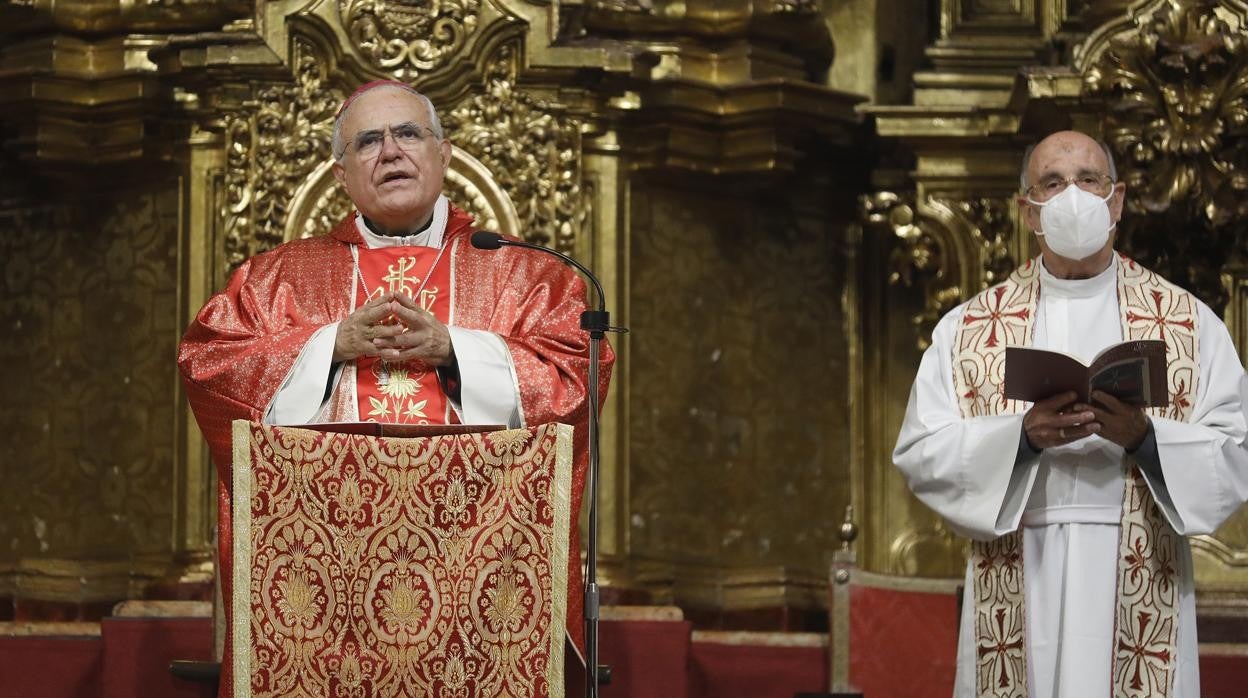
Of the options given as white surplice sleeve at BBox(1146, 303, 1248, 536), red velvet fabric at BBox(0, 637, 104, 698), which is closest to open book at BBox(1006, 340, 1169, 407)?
white surplice sleeve at BBox(1146, 303, 1248, 536)

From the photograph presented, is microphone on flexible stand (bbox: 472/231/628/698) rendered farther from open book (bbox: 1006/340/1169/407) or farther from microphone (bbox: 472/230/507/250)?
open book (bbox: 1006/340/1169/407)

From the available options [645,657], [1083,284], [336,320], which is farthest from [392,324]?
[1083,284]

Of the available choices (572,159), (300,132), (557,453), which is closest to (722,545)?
(572,159)

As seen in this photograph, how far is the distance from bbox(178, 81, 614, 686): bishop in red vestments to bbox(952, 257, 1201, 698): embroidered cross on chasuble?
110 centimetres

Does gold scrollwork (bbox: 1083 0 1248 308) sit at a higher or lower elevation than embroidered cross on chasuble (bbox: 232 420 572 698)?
higher

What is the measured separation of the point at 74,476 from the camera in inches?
384

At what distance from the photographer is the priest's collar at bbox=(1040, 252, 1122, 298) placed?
24.9 ft

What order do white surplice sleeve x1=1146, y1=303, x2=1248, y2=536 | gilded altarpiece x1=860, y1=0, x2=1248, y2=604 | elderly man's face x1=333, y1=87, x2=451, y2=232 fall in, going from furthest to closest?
gilded altarpiece x1=860, y1=0, x2=1248, y2=604
elderly man's face x1=333, y1=87, x2=451, y2=232
white surplice sleeve x1=1146, y1=303, x2=1248, y2=536

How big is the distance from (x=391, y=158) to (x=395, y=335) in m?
0.67

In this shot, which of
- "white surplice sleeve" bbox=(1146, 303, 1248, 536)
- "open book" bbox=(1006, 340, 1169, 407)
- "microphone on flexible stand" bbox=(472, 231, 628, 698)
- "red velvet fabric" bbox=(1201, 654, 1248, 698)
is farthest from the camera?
"red velvet fabric" bbox=(1201, 654, 1248, 698)

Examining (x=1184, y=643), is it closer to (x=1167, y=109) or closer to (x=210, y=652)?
(x=1167, y=109)

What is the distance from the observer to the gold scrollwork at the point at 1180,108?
8727 millimetres

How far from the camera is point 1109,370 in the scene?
6977 mm

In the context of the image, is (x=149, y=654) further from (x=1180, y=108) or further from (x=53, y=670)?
(x=1180, y=108)
